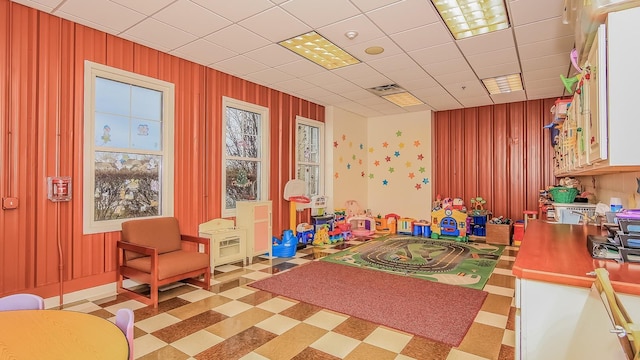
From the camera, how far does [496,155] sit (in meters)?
7.09

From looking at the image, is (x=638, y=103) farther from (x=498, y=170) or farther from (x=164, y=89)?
(x=498, y=170)

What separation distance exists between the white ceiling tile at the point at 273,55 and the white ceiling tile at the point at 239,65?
0.13m

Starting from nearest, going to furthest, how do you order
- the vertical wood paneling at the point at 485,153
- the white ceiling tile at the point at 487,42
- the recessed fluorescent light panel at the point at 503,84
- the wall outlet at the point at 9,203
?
the wall outlet at the point at 9,203, the white ceiling tile at the point at 487,42, the recessed fluorescent light panel at the point at 503,84, the vertical wood paneling at the point at 485,153

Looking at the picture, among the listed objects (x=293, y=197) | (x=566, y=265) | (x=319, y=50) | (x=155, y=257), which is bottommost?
(x=155, y=257)

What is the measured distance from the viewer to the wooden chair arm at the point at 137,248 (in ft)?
10.8

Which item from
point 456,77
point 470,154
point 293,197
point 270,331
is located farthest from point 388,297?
point 470,154

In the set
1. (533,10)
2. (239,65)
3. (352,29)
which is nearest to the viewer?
(533,10)

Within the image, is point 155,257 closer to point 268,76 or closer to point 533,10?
point 268,76

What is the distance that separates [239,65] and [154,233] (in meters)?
2.53

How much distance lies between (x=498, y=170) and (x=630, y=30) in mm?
6187

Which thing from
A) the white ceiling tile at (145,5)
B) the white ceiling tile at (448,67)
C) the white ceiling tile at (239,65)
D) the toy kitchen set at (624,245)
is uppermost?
the white ceiling tile at (239,65)

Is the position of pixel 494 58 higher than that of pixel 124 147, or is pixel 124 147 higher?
pixel 494 58

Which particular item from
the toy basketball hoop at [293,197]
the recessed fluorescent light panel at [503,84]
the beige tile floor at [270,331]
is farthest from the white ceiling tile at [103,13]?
the recessed fluorescent light panel at [503,84]

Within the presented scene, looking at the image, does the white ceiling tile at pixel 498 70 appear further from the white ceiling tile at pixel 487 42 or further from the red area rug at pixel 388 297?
the red area rug at pixel 388 297
